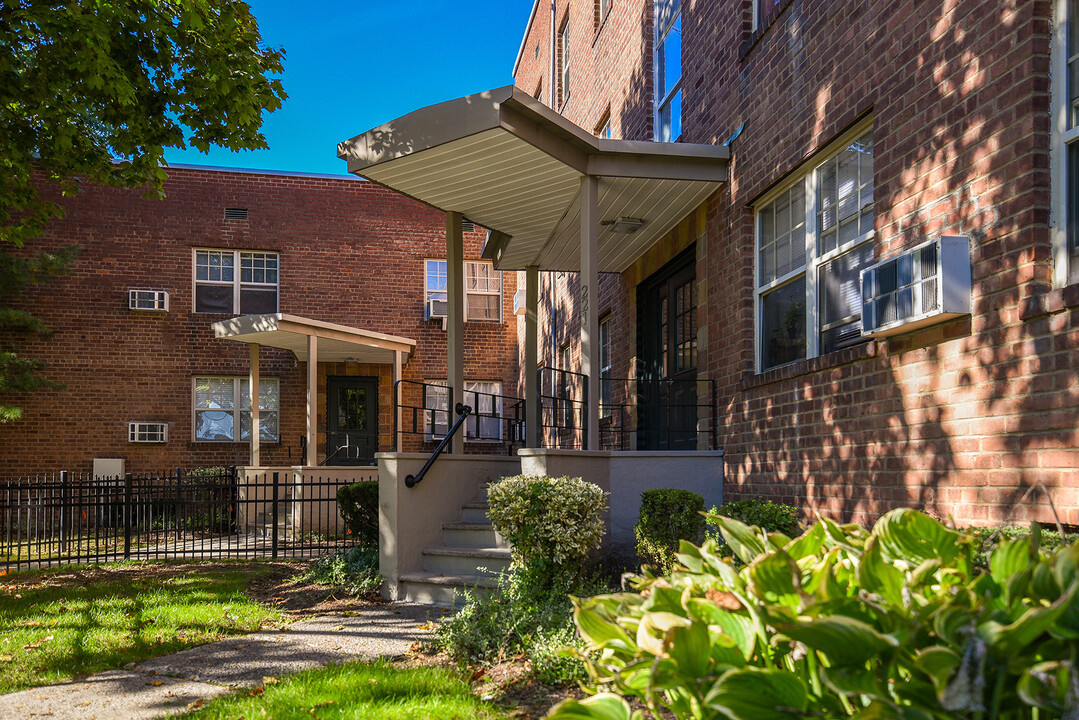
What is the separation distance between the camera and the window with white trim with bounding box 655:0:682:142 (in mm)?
9461

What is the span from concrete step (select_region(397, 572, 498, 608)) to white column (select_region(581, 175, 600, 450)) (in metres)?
1.54

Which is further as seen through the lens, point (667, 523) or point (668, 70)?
point (668, 70)

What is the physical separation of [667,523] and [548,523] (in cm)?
95

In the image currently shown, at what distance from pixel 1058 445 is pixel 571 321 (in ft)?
33.1

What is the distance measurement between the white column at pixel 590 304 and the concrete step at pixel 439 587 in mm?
1540

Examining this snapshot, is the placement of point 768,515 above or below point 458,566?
above

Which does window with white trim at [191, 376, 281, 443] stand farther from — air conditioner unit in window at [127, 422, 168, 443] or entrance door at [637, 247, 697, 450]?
entrance door at [637, 247, 697, 450]

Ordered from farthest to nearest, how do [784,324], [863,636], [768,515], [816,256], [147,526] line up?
1. [147,526]
2. [784,324]
3. [816,256]
4. [768,515]
5. [863,636]

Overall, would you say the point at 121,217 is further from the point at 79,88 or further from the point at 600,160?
the point at 600,160

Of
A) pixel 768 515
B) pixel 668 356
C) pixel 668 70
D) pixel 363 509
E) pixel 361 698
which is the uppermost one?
pixel 668 70

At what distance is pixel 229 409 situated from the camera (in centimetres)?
1727

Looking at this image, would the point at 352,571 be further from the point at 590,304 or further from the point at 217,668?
the point at 590,304

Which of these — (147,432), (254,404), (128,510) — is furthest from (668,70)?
(147,432)

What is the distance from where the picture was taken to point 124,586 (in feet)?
26.1
